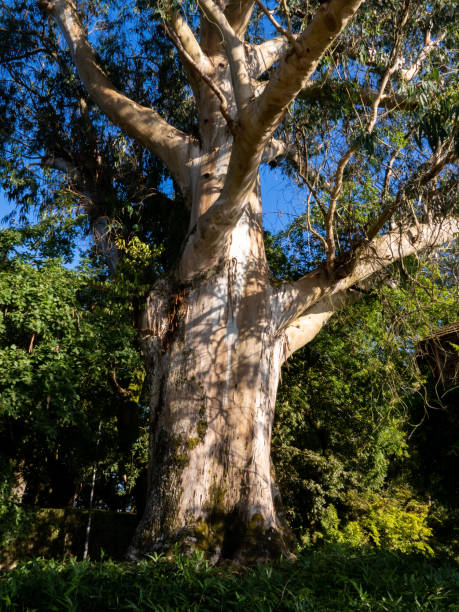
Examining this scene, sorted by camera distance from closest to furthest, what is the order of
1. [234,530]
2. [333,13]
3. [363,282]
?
[333,13]
[234,530]
[363,282]

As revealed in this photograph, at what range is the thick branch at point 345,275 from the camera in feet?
20.7

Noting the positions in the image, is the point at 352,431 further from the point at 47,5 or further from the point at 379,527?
the point at 47,5

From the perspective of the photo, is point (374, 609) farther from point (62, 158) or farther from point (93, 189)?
point (62, 158)

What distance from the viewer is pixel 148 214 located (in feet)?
34.6

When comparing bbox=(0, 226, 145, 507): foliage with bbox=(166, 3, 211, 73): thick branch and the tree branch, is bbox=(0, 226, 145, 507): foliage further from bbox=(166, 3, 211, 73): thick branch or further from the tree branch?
the tree branch

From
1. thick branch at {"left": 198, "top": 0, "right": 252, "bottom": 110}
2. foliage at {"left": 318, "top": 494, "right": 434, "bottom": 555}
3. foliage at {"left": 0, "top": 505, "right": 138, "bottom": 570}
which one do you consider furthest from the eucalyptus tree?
foliage at {"left": 0, "top": 505, "right": 138, "bottom": 570}

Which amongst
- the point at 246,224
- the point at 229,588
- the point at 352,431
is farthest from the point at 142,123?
the point at 352,431

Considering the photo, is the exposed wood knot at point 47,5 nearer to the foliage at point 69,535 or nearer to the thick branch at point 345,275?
the thick branch at point 345,275

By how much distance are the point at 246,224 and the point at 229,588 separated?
4345 mm

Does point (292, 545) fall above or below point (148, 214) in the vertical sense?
below

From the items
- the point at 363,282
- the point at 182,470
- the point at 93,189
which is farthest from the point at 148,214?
the point at 182,470

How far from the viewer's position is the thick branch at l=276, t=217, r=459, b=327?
6305 mm

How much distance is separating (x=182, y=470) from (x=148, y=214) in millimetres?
6736

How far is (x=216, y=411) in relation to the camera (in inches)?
203
